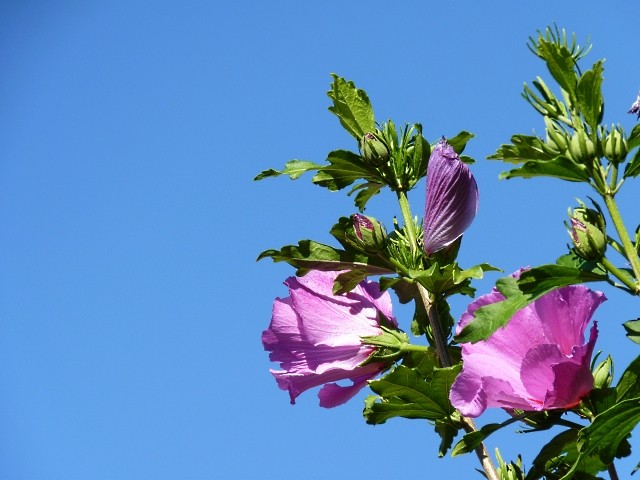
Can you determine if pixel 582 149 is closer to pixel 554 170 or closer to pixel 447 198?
pixel 554 170

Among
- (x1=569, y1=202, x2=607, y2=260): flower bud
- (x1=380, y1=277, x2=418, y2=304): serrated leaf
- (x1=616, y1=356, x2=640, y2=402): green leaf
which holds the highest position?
(x1=380, y1=277, x2=418, y2=304): serrated leaf

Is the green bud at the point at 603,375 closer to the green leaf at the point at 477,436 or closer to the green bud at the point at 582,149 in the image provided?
the green leaf at the point at 477,436

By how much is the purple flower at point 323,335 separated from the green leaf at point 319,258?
0.21 feet

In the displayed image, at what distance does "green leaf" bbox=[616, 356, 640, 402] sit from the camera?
64.7 inches

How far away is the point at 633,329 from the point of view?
5.19 feet

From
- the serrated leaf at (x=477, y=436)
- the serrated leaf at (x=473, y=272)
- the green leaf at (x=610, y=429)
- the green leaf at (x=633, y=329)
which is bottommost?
the green leaf at (x=610, y=429)

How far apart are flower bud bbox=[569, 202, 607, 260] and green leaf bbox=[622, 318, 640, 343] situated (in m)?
0.13

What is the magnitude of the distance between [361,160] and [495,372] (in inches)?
27.0

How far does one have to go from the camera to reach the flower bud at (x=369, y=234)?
6.66ft

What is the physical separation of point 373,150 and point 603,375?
2.44 ft

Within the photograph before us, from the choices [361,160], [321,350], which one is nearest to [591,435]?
[321,350]

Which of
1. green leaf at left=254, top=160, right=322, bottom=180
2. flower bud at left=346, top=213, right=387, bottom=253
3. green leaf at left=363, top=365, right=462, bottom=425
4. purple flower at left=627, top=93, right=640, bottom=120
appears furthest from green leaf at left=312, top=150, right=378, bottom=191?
purple flower at left=627, top=93, right=640, bottom=120

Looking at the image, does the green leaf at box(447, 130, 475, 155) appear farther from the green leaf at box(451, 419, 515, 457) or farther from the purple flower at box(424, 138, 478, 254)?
the green leaf at box(451, 419, 515, 457)

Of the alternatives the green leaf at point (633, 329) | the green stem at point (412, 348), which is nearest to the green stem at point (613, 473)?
the green leaf at point (633, 329)
